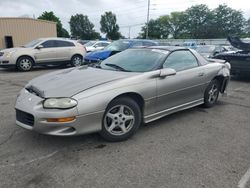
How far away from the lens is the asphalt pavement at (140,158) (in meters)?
2.53

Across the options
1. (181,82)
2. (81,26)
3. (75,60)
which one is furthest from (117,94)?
(81,26)

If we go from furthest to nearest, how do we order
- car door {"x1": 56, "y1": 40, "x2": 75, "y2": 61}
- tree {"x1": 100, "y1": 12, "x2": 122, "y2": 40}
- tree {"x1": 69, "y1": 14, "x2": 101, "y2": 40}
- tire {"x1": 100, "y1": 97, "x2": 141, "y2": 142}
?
tree {"x1": 69, "y1": 14, "x2": 101, "y2": 40}
tree {"x1": 100, "y1": 12, "x2": 122, "y2": 40}
car door {"x1": 56, "y1": 40, "x2": 75, "y2": 61}
tire {"x1": 100, "y1": 97, "x2": 141, "y2": 142}

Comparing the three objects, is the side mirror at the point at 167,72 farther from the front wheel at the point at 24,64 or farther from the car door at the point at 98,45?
the car door at the point at 98,45

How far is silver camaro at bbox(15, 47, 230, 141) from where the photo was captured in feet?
9.82

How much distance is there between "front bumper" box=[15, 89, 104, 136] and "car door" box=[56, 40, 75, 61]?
8.80m

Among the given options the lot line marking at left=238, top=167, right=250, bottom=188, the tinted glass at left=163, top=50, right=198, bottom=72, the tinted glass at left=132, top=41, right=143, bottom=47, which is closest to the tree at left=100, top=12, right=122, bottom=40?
the tinted glass at left=132, top=41, right=143, bottom=47

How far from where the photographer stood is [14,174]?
261 centimetres

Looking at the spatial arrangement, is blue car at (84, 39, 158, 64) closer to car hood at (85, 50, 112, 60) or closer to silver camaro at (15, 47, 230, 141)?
car hood at (85, 50, 112, 60)

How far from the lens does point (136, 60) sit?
425cm

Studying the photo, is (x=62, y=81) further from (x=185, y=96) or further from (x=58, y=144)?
(x=185, y=96)

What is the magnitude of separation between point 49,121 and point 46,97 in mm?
317

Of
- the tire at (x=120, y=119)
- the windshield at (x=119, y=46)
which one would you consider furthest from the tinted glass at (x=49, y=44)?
the tire at (x=120, y=119)

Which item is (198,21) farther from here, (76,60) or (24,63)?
(24,63)

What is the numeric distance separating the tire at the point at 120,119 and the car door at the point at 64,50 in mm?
8903
